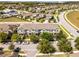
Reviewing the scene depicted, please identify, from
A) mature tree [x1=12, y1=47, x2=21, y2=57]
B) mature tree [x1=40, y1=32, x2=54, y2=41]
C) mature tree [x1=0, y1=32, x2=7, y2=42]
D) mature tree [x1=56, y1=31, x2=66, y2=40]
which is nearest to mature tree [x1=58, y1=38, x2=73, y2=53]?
mature tree [x1=40, y1=32, x2=54, y2=41]

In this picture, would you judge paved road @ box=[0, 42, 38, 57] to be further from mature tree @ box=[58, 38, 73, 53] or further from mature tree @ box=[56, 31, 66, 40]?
mature tree @ box=[56, 31, 66, 40]

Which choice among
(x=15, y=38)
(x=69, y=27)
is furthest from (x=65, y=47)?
(x=69, y=27)

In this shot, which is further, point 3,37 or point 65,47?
point 3,37

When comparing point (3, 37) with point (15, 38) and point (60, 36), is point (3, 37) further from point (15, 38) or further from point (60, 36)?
point (60, 36)

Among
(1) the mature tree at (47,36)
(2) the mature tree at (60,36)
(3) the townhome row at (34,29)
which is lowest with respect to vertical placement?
(2) the mature tree at (60,36)

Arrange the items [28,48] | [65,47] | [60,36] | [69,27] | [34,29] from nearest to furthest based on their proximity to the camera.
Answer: [65,47], [28,48], [60,36], [34,29], [69,27]

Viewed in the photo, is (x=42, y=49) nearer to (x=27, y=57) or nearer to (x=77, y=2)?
(x=27, y=57)

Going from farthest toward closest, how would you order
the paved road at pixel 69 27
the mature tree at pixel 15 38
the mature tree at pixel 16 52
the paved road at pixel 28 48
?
1. the paved road at pixel 69 27
2. the mature tree at pixel 15 38
3. the paved road at pixel 28 48
4. the mature tree at pixel 16 52

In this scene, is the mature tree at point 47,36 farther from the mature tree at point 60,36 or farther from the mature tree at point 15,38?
the mature tree at point 15,38

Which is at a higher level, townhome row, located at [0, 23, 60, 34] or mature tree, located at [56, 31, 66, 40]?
townhome row, located at [0, 23, 60, 34]

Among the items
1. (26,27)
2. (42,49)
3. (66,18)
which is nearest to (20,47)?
(42,49)

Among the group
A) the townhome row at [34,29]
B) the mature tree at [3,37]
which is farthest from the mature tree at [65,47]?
the mature tree at [3,37]
